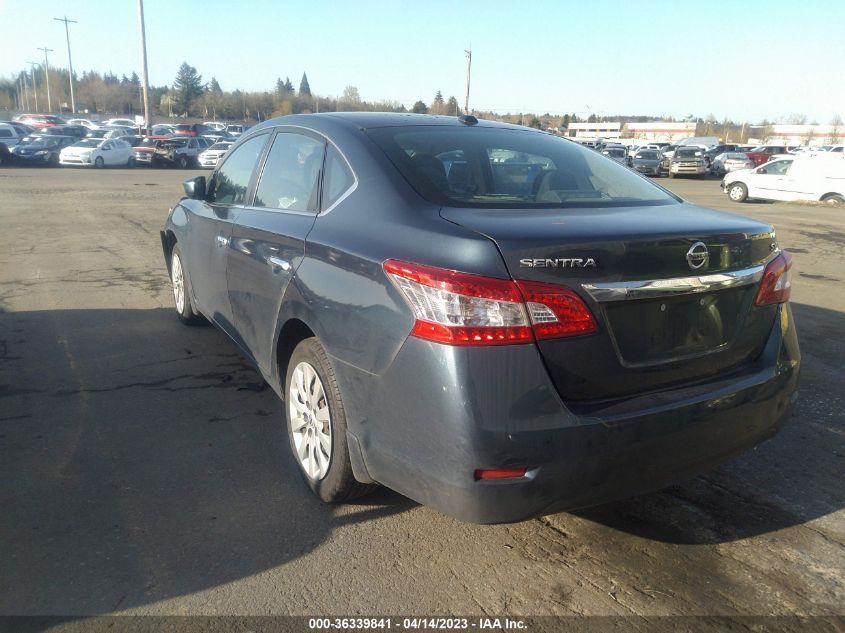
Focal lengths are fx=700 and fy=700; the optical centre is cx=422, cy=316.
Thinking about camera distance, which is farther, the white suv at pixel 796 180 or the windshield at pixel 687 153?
the windshield at pixel 687 153

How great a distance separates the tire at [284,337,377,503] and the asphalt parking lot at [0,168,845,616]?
0.15 metres

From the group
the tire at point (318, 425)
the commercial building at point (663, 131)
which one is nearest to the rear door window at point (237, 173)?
the tire at point (318, 425)

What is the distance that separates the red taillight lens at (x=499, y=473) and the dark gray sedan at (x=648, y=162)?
35.9m

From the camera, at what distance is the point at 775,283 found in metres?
2.99

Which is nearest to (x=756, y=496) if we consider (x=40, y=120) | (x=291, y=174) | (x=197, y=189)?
(x=291, y=174)

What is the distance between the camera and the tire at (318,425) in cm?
297

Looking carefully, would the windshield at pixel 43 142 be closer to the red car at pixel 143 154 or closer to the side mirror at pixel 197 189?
the red car at pixel 143 154

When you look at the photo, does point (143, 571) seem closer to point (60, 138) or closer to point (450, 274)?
point (450, 274)

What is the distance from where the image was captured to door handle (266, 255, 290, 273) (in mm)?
3341

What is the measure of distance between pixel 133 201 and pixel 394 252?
53.9 feet

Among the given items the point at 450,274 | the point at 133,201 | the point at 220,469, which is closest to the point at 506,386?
the point at 450,274

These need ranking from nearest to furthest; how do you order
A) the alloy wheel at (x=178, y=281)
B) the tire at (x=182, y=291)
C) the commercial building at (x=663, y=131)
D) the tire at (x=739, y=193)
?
the tire at (x=182, y=291) < the alloy wheel at (x=178, y=281) < the tire at (x=739, y=193) < the commercial building at (x=663, y=131)

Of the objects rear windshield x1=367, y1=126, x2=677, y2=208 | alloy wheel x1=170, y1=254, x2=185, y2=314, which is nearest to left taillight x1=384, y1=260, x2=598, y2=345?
rear windshield x1=367, y1=126, x2=677, y2=208

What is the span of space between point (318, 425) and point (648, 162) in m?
37.2
